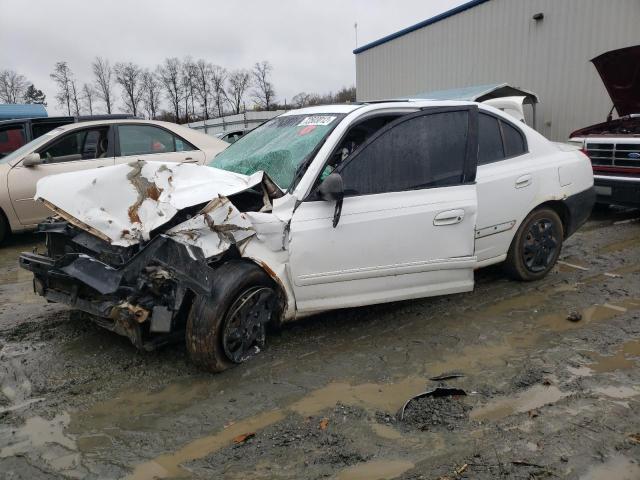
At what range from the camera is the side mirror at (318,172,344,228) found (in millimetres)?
3354

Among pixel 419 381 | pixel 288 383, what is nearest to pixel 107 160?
pixel 288 383

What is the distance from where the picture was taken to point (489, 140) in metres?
4.45

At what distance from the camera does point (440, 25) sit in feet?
55.2

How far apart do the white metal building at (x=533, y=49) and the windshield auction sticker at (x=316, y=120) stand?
1057 cm

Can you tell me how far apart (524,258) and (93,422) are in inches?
150

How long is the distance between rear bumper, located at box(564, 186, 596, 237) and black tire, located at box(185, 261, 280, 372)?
3.16m

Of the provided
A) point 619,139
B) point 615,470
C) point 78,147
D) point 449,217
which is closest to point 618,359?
point 615,470

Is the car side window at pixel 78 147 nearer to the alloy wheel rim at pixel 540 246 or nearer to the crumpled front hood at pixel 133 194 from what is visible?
the crumpled front hood at pixel 133 194

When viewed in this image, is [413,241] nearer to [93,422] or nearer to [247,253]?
[247,253]

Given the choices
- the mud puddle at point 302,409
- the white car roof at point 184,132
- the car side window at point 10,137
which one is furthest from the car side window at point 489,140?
the car side window at point 10,137

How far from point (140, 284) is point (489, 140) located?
10.1 feet

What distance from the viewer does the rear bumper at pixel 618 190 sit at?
7.11m

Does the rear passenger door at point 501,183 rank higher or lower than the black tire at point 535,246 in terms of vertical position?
higher

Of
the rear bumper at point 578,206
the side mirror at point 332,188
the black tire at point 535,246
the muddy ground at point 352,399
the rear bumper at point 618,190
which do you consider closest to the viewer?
the muddy ground at point 352,399
